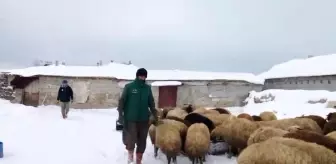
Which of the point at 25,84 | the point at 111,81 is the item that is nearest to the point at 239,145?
the point at 111,81

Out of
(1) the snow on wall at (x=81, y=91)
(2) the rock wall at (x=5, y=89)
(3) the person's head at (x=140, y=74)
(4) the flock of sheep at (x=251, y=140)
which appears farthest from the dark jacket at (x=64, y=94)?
(2) the rock wall at (x=5, y=89)

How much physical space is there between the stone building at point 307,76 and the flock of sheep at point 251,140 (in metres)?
15.3

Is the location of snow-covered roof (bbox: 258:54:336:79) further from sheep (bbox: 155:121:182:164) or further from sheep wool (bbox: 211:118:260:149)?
sheep (bbox: 155:121:182:164)

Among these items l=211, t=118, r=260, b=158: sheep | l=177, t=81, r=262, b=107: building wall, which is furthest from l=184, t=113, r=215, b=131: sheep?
l=177, t=81, r=262, b=107: building wall

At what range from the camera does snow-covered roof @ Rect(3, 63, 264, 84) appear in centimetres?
2730

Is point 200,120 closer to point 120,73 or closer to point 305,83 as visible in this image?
point 120,73

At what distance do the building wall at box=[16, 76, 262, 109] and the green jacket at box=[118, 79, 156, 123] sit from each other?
19.4 meters

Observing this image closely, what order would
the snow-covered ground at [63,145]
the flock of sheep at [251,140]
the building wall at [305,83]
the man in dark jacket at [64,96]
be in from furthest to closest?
the building wall at [305,83]
the man in dark jacket at [64,96]
the snow-covered ground at [63,145]
the flock of sheep at [251,140]

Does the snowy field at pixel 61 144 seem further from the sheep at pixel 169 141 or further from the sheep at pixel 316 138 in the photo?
the sheep at pixel 316 138

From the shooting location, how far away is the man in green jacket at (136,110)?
7.41 metres

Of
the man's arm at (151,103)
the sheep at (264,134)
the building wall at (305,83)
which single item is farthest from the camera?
the building wall at (305,83)

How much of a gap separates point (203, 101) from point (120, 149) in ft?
64.2

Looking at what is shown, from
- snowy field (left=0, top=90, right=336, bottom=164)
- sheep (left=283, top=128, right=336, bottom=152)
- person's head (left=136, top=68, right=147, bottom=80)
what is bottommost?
snowy field (left=0, top=90, right=336, bottom=164)

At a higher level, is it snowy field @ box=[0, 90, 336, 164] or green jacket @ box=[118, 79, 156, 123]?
green jacket @ box=[118, 79, 156, 123]
